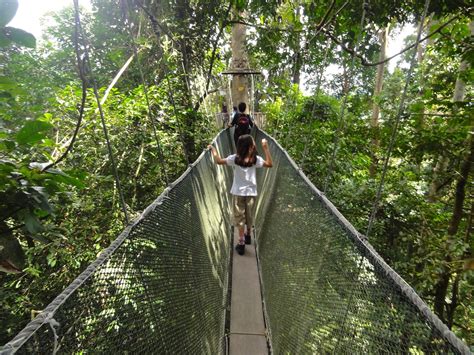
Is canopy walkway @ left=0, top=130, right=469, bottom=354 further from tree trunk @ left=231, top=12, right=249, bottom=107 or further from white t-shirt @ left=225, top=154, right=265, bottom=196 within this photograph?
tree trunk @ left=231, top=12, right=249, bottom=107

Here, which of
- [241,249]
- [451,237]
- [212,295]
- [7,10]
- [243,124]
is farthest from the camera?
[243,124]

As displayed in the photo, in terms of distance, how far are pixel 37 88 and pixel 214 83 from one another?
272 cm

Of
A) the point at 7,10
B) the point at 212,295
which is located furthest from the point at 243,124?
the point at 7,10

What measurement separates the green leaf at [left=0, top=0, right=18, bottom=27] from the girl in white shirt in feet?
5.18

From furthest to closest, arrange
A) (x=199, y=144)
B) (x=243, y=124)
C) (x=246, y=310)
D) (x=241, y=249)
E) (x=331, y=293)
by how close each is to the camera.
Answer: (x=199, y=144) → (x=243, y=124) → (x=241, y=249) → (x=246, y=310) → (x=331, y=293)

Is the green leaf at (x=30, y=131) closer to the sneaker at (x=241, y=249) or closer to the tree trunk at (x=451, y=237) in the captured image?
the sneaker at (x=241, y=249)

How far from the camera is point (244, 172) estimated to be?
7.29 feet

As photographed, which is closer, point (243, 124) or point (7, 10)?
point (7, 10)

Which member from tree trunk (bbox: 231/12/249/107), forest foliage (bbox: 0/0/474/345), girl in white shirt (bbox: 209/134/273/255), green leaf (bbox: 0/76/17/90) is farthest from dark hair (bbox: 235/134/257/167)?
tree trunk (bbox: 231/12/249/107)

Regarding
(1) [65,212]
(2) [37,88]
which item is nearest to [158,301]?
(1) [65,212]

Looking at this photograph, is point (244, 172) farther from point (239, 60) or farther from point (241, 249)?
point (239, 60)

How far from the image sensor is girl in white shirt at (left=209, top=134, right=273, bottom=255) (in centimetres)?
216

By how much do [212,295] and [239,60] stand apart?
4.16m

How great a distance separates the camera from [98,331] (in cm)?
60
